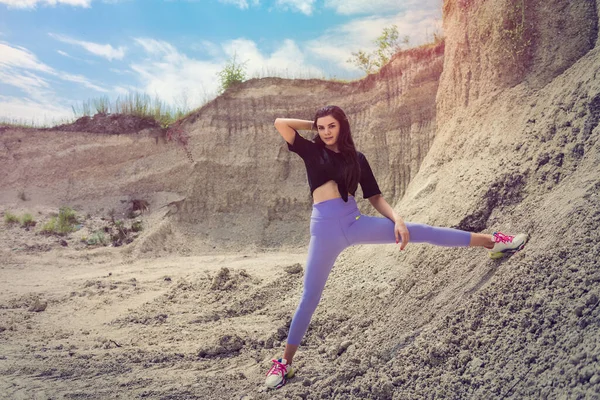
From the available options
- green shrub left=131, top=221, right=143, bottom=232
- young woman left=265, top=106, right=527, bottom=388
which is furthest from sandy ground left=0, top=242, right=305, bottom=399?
green shrub left=131, top=221, right=143, bottom=232

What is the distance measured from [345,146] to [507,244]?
4.60ft

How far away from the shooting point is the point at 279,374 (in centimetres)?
356

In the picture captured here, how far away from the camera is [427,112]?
10.5 meters

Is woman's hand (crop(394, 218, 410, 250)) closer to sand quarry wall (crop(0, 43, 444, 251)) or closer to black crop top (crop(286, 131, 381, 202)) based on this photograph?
black crop top (crop(286, 131, 381, 202))

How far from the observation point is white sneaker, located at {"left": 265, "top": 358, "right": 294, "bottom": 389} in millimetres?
3531

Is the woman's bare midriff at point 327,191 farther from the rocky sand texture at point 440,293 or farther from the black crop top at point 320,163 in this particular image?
the rocky sand texture at point 440,293

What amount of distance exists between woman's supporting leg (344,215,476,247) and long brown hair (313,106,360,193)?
0.98 feet

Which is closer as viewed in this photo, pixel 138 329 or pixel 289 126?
pixel 289 126

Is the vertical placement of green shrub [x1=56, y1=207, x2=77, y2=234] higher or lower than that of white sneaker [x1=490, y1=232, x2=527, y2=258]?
lower

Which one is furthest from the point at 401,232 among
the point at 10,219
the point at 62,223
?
the point at 10,219

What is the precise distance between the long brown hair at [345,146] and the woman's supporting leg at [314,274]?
0.35m

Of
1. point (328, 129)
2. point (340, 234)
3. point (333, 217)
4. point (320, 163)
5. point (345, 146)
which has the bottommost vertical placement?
point (340, 234)

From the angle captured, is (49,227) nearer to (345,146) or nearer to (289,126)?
(289,126)

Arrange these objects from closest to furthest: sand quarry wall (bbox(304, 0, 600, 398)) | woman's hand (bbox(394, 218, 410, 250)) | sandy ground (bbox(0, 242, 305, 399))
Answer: sand quarry wall (bbox(304, 0, 600, 398)) < woman's hand (bbox(394, 218, 410, 250)) < sandy ground (bbox(0, 242, 305, 399))
